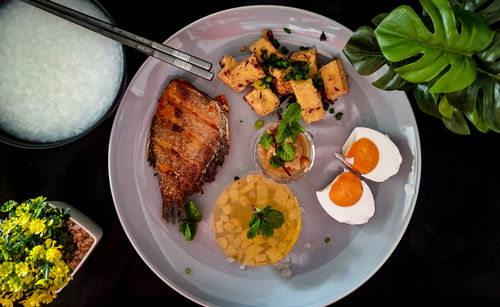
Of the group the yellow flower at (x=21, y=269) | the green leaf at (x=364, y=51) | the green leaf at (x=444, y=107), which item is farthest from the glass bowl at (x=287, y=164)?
the yellow flower at (x=21, y=269)

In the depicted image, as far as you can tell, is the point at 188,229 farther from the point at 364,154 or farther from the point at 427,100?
the point at 427,100

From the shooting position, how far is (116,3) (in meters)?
1.90

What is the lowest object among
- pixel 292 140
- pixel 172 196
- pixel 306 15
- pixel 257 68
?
pixel 172 196

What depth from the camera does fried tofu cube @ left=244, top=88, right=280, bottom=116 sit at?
1.81 meters

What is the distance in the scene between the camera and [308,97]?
1.75 meters

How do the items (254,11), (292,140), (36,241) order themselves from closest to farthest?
1. (36,241)
2. (292,140)
3. (254,11)

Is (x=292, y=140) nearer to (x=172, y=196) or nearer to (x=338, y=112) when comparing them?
(x=338, y=112)

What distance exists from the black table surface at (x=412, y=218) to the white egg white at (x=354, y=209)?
0.88 ft

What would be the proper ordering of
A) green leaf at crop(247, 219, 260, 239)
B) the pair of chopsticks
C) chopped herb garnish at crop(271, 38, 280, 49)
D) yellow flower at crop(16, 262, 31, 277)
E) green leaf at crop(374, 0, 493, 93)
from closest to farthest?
green leaf at crop(374, 0, 493, 93)
yellow flower at crop(16, 262, 31, 277)
the pair of chopsticks
green leaf at crop(247, 219, 260, 239)
chopped herb garnish at crop(271, 38, 280, 49)

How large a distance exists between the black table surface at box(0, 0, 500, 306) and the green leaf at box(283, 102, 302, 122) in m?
0.55

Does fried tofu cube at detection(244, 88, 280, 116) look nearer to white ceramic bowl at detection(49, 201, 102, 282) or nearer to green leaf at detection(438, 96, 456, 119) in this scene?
green leaf at detection(438, 96, 456, 119)

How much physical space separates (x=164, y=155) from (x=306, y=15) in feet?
2.81

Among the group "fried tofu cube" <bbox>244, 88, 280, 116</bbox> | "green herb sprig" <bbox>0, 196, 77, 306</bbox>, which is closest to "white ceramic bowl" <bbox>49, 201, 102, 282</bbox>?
Result: "green herb sprig" <bbox>0, 196, 77, 306</bbox>

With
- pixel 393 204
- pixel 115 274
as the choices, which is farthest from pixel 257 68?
pixel 115 274
